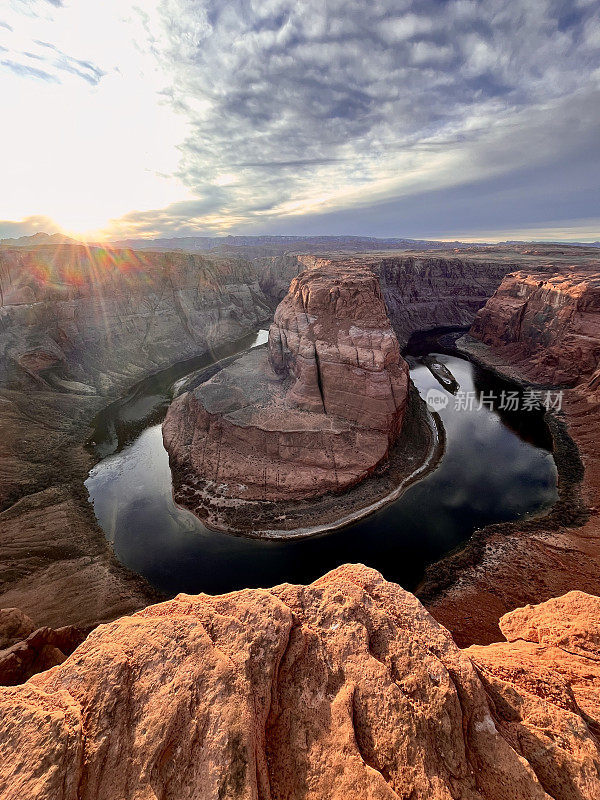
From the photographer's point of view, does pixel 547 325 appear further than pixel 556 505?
Yes

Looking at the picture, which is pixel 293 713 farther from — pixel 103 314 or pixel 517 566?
pixel 103 314

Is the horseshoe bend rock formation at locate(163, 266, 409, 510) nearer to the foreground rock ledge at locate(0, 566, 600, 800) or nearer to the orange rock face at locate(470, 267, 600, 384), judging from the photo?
the foreground rock ledge at locate(0, 566, 600, 800)

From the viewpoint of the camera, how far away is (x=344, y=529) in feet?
88.9

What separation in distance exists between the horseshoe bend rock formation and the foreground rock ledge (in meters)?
20.5

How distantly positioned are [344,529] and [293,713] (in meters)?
19.3

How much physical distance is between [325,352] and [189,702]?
99.9ft

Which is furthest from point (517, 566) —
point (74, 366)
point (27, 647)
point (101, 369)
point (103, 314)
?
point (103, 314)

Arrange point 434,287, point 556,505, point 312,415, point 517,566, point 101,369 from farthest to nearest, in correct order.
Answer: point 434,287, point 101,369, point 312,415, point 556,505, point 517,566

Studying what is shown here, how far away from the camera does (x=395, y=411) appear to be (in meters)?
33.5

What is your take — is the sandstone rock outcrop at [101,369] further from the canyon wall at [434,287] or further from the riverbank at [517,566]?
the canyon wall at [434,287]

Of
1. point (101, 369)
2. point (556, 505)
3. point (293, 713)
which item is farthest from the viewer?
point (101, 369)

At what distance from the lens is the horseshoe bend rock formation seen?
31.1 m

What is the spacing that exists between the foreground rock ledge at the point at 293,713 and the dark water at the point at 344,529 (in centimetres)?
1497

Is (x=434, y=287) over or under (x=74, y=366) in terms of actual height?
over
